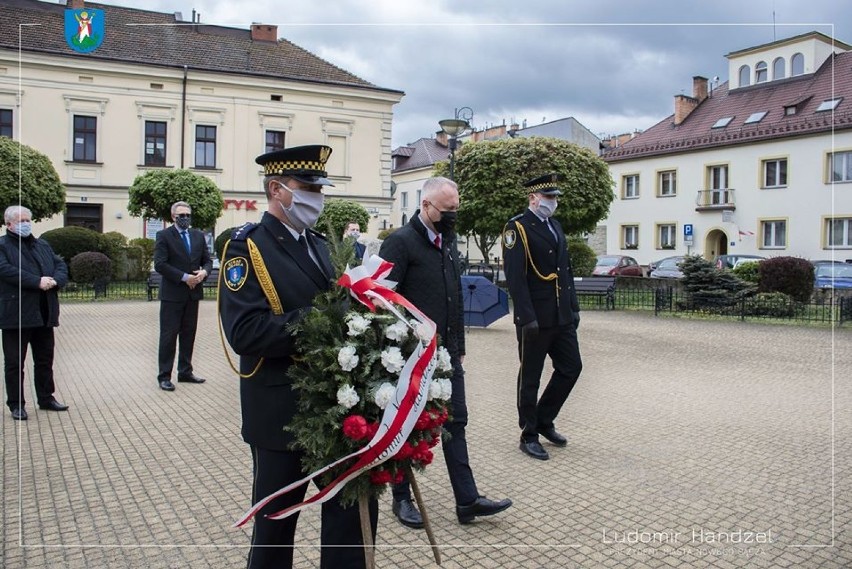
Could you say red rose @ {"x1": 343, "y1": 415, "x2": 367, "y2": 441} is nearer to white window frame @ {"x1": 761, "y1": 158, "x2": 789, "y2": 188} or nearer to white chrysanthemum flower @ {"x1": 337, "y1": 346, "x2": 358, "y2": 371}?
white chrysanthemum flower @ {"x1": 337, "y1": 346, "x2": 358, "y2": 371}

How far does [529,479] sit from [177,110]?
108 feet

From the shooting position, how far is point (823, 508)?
4551 mm

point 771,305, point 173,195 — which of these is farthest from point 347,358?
point 173,195

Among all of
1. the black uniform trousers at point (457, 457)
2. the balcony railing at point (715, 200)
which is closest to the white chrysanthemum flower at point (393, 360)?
the black uniform trousers at point (457, 457)

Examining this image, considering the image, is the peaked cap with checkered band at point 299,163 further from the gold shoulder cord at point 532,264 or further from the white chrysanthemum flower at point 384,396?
the gold shoulder cord at point 532,264

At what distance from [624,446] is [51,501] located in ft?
14.3

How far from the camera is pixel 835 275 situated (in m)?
23.3

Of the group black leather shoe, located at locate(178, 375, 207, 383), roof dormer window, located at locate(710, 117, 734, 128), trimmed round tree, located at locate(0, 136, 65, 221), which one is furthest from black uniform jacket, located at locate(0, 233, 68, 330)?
roof dormer window, located at locate(710, 117, 734, 128)

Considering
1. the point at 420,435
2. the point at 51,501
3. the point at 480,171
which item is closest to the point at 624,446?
the point at 420,435

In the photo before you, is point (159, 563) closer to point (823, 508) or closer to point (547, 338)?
point (547, 338)

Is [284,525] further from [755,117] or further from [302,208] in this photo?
[755,117]

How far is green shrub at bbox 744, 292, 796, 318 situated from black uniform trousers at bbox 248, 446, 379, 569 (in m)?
16.6

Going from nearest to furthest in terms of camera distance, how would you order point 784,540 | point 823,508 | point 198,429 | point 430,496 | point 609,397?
point 784,540, point 823,508, point 430,496, point 198,429, point 609,397

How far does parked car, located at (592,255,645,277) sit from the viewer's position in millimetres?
31719
